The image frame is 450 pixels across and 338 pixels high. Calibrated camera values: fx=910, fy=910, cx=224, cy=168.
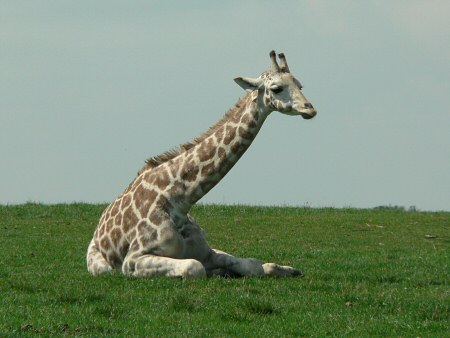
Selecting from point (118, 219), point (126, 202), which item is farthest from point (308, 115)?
point (118, 219)

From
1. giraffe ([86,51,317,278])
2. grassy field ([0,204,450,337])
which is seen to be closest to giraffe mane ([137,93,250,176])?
giraffe ([86,51,317,278])

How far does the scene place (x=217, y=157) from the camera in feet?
45.2

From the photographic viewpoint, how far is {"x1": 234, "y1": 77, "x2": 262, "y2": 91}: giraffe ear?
44.4ft

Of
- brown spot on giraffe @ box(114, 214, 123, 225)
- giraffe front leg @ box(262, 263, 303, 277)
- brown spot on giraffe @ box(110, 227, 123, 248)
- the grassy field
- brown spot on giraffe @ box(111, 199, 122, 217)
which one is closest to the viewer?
the grassy field

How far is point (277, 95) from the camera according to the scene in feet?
43.6

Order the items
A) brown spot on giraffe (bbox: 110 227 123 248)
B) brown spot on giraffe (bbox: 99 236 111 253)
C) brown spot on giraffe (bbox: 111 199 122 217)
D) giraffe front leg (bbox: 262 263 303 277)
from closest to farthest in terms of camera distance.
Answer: giraffe front leg (bbox: 262 263 303 277) → brown spot on giraffe (bbox: 110 227 123 248) → brown spot on giraffe (bbox: 99 236 111 253) → brown spot on giraffe (bbox: 111 199 122 217)

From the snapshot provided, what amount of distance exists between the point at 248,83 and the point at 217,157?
3.98 feet

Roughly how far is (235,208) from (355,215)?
4.09 m

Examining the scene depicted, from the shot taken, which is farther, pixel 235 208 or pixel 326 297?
pixel 235 208

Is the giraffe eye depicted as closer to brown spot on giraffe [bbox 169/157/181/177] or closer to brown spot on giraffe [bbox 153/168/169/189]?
brown spot on giraffe [bbox 169/157/181/177]

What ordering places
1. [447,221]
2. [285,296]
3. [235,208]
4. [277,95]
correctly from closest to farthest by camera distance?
[285,296], [277,95], [447,221], [235,208]

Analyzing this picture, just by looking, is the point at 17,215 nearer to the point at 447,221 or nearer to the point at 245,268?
the point at 447,221

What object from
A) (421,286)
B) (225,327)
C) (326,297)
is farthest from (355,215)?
(225,327)

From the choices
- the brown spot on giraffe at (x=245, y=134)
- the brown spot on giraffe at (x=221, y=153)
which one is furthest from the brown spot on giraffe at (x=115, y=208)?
the brown spot on giraffe at (x=245, y=134)
